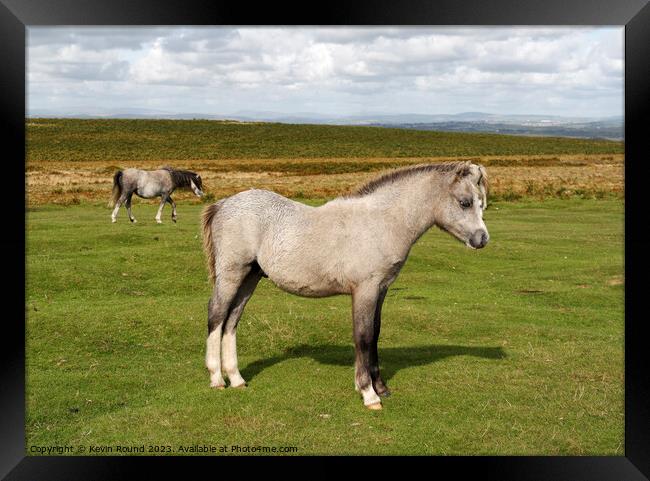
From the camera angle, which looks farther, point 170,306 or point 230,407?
point 170,306

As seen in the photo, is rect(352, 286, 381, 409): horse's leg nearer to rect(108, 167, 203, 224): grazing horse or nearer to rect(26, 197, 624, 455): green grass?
rect(26, 197, 624, 455): green grass

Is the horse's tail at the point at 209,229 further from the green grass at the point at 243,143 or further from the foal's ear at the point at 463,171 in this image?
the green grass at the point at 243,143

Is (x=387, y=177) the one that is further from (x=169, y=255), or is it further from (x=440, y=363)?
(x=169, y=255)

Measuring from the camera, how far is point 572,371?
366 inches

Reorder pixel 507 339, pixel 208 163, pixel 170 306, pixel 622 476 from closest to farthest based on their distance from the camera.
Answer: pixel 622 476, pixel 507 339, pixel 170 306, pixel 208 163

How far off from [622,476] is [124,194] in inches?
906

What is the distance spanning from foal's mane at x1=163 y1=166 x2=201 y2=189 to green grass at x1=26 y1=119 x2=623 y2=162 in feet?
175

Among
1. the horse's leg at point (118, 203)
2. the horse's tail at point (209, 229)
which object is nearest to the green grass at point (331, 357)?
the horse's tail at point (209, 229)

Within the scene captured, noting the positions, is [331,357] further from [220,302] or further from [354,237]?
[354,237]

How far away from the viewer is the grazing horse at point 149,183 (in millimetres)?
26198

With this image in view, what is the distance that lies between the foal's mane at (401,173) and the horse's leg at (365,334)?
1.19 m

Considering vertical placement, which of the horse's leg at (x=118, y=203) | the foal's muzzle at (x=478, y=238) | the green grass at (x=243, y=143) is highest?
the green grass at (x=243, y=143)

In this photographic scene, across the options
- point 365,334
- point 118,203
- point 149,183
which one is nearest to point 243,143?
point 149,183

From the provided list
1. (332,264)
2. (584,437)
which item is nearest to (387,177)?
(332,264)
